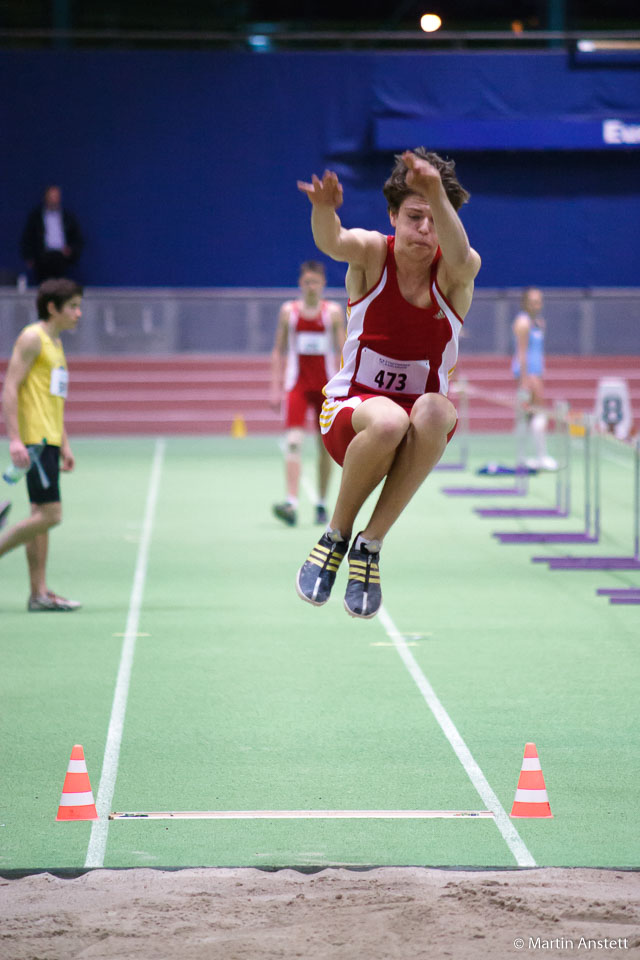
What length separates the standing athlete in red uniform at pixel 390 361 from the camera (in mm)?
4777

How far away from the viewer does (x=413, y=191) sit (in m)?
4.79

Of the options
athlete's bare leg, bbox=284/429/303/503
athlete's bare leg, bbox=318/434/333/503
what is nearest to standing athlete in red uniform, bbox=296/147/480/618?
athlete's bare leg, bbox=318/434/333/503

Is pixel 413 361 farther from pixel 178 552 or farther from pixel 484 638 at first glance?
pixel 178 552

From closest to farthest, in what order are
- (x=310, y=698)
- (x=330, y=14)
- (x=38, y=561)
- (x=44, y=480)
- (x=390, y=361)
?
(x=390, y=361) → (x=310, y=698) → (x=44, y=480) → (x=38, y=561) → (x=330, y=14)

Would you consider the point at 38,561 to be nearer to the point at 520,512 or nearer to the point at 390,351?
the point at 390,351

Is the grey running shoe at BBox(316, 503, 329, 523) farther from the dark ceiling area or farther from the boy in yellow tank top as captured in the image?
the dark ceiling area

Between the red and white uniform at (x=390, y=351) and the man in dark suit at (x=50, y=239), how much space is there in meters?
16.5

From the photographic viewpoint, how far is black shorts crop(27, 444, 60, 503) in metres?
8.33

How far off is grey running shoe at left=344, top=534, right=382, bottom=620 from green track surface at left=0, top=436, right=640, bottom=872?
0.83m

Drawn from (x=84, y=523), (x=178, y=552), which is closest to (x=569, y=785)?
(x=178, y=552)

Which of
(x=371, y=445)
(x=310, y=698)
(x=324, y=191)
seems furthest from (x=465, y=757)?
(x=324, y=191)

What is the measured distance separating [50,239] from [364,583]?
17222 mm

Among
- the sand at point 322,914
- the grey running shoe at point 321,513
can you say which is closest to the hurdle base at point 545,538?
the grey running shoe at point 321,513

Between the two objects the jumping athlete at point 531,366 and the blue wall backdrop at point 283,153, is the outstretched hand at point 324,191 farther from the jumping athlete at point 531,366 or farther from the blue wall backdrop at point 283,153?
the blue wall backdrop at point 283,153
